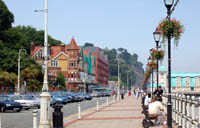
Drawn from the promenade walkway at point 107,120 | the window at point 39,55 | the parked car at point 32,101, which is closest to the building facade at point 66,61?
the window at point 39,55

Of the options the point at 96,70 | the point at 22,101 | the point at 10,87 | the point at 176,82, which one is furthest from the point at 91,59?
the point at 22,101

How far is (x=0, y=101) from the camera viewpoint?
1374 inches

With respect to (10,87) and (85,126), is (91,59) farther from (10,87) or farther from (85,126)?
(85,126)

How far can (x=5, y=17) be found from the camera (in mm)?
87062

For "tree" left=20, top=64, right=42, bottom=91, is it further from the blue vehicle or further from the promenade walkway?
the promenade walkway

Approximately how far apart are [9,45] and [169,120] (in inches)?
3162

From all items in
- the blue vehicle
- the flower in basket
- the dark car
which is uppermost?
the flower in basket

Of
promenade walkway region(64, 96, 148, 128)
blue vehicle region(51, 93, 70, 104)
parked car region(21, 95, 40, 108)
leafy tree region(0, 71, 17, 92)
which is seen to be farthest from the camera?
leafy tree region(0, 71, 17, 92)

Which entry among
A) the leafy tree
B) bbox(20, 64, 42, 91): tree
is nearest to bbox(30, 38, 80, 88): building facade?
bbox(20, 64, 42, 91): tree

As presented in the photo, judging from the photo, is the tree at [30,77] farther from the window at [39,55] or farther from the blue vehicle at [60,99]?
the window at [39,55]

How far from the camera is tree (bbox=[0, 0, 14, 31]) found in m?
84.9

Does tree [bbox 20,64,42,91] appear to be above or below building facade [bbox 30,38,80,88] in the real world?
below

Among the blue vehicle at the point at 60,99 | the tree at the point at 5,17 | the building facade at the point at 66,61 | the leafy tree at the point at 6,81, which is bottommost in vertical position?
the blue vehicle at the point at 60,99

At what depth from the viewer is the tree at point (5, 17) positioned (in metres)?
84.9
